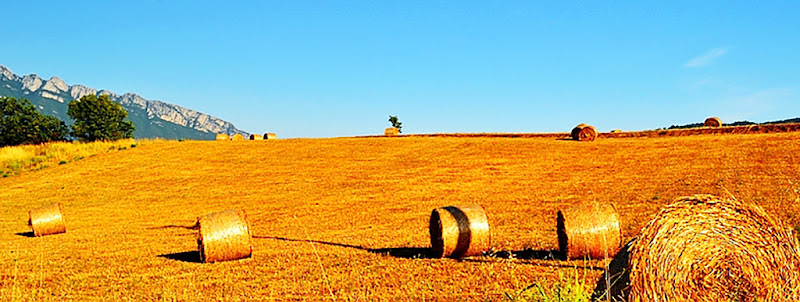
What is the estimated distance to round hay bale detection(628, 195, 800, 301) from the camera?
253 inches

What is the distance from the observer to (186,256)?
13.2 meters

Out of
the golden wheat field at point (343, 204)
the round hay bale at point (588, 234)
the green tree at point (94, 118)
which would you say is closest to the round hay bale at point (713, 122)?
the golden wheat field at point (343, 204)

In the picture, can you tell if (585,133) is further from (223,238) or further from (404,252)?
(223,238)

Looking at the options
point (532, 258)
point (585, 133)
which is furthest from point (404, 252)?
point (585, 133)

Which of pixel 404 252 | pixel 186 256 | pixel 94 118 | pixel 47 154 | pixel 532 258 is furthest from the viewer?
pixel 94 118

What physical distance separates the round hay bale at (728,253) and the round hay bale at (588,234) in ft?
13.8

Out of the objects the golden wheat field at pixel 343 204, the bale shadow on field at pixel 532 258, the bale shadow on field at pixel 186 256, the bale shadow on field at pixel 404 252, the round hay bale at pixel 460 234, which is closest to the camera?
the golden wheat field at pixel 343 204

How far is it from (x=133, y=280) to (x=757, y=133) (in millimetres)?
37235

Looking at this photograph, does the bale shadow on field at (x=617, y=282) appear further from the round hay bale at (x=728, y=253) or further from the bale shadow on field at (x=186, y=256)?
the bale shadow on field at (x=186, y=256)

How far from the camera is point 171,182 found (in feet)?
108

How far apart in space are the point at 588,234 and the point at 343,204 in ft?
44.3

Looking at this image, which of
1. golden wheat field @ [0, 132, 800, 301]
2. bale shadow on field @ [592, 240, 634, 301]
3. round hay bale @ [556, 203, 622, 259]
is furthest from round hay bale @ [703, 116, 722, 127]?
bale shadow on field @ [592, 240, 634, 301]

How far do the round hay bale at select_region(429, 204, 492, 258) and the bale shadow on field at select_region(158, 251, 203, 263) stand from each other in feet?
16.2

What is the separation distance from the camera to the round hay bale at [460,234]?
11.4 meters
